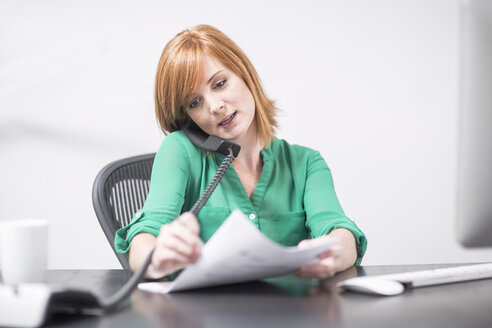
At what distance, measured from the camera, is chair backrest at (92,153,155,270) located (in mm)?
1383

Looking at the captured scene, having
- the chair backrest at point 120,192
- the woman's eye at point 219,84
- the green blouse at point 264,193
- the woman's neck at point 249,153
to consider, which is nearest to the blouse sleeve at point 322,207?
the green blouse at point 264,193

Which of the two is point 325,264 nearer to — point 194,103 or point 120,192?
point 194,103

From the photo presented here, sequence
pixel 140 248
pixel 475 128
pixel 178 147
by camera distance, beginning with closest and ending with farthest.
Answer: pixel 475 128, pixel 140 248, pixel 178 147

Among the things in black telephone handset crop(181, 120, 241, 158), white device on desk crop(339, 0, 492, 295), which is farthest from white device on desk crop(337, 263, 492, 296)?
black telephone handset crop(181, 120, 241, 158)

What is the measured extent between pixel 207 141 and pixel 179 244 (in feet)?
1.97

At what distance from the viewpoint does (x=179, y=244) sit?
0.71 metres

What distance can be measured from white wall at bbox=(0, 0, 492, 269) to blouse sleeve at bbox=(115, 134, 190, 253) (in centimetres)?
111

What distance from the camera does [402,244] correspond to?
8.04ft

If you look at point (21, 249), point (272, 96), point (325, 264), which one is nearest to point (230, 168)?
point (325, 264)

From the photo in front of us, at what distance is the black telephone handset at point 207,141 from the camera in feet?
→ 4.16

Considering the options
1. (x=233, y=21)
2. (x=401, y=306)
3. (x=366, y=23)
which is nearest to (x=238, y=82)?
(x=401, y=306)

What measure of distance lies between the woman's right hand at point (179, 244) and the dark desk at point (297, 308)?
60mm

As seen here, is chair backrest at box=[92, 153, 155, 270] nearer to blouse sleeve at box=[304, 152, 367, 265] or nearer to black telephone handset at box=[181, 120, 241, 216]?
black telephone handset at box=[181, 120, 241, 216]

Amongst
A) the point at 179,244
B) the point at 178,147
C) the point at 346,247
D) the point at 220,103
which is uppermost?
the point at 220,103
